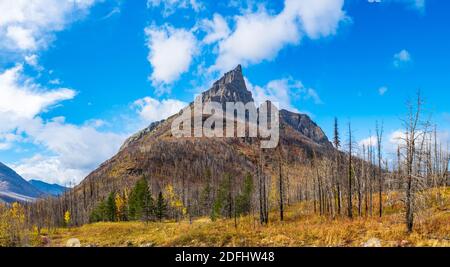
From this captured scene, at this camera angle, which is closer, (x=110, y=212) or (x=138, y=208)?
(x=138, y=208)

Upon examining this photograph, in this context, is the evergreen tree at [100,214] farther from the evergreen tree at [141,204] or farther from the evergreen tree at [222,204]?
the evergreen tree at [222,204]

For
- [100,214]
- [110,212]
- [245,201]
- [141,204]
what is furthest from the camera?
[100,214]

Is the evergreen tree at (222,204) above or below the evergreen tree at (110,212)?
above

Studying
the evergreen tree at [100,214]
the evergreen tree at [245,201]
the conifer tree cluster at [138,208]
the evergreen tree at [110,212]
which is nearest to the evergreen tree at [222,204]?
the evergreen tree at [245,201]

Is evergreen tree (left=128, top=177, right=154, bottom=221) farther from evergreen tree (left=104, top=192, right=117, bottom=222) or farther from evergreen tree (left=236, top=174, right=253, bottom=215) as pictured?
evergreen tree (left=236, top=174, right=253, bottom=215)

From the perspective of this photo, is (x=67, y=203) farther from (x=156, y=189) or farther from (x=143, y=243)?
(x=143, y=243)

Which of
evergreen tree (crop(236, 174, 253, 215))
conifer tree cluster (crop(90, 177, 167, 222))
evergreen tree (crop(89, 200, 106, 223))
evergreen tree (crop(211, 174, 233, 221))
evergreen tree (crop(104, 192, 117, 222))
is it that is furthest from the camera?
evergreen tree (crop(89, 200, 106, 223))

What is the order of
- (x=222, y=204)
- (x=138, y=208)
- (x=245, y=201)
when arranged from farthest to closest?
(x=138, y=208) → (x=245, y=201) → (x=222, y=204)

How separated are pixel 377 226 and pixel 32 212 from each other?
164 metres

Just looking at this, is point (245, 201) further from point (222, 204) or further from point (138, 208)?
point (138, 208)

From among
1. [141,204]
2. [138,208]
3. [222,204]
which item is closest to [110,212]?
[138,208]

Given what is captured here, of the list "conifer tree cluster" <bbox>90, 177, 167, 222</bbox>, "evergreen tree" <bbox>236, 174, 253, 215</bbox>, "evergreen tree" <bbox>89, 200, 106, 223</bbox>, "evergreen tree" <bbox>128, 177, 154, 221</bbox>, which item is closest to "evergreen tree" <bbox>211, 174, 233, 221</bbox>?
"evergreen tree" <bbox>236, 174, 253, 215</bbox>

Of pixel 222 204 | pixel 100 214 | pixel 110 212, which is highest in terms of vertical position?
pixel 222 204

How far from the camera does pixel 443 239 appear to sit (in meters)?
23.0
